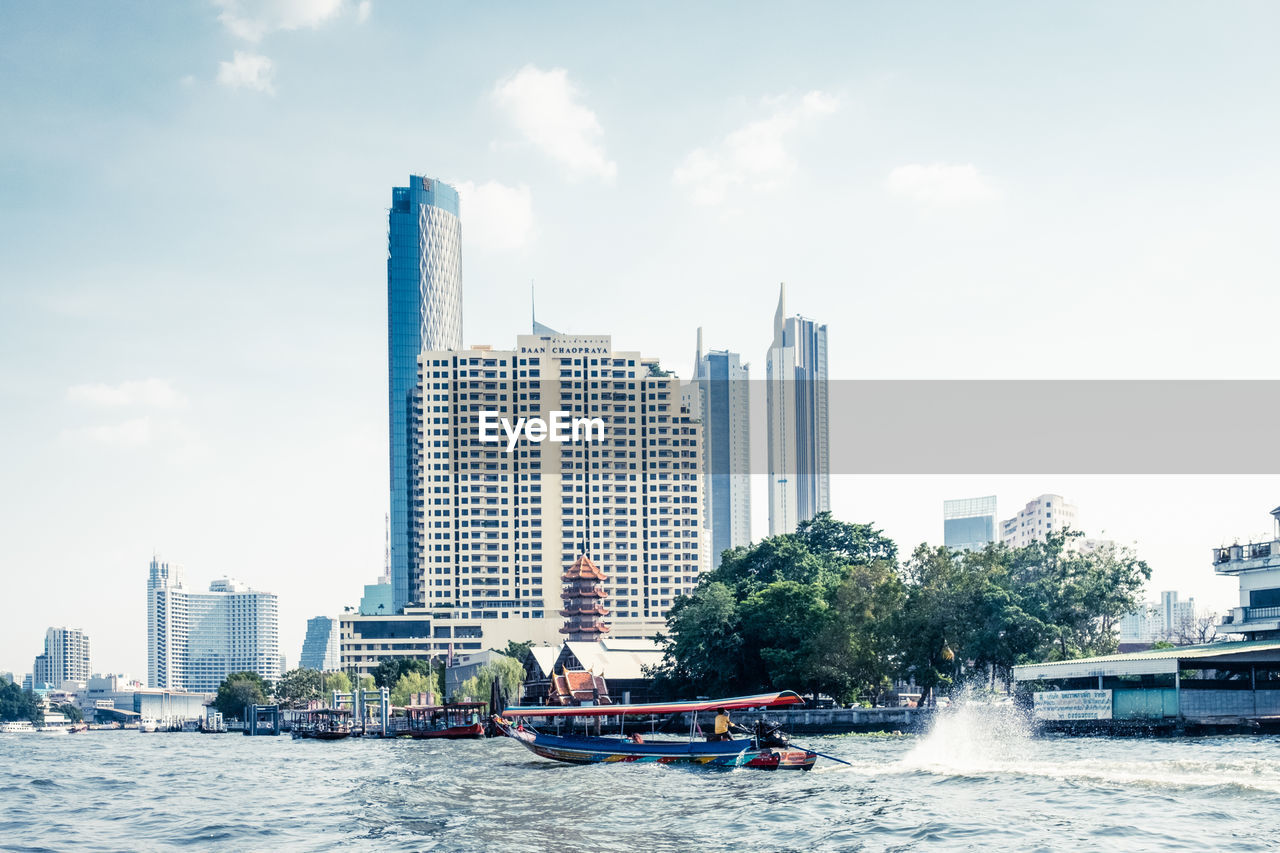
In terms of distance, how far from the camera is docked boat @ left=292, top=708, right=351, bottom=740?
354 feet

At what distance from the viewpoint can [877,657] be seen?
276 feet

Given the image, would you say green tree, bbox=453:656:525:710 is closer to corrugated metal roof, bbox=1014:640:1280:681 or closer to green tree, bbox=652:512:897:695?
green tree, bbox=652:512:897:695

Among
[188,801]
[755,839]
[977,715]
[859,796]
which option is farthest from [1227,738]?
[188,801]

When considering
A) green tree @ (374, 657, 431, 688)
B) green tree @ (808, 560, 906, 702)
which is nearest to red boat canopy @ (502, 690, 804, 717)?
green tree @ (808, 560, 906, 702)

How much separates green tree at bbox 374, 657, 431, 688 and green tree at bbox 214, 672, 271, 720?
21285 millimetres

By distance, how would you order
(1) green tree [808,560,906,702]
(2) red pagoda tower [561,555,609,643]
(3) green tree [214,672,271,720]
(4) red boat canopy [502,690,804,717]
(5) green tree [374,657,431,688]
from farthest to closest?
(3) green tree [214,672,271,720]
(5) green tree [374,657,431,688]
(2) red pagoda tower [561,555,609,643]
(1) green tree [808,560,906,702]
(4) red boat canopy [502,690,804,717]

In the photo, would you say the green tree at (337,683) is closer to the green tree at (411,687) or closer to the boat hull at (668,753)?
the green tree at (411,687)

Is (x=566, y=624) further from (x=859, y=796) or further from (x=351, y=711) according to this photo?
(x=859, y=796)

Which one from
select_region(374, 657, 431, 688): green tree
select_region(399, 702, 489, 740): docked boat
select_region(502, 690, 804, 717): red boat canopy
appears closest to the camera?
select_region(502, 690, 804, 717): red boat canopy

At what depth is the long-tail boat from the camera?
4897 centimetres

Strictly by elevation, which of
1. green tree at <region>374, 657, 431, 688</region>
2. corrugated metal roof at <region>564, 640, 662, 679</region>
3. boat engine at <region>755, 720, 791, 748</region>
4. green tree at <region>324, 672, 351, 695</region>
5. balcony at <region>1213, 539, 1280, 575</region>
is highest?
balcony at <region>1213, 539, 1280, 575</region>

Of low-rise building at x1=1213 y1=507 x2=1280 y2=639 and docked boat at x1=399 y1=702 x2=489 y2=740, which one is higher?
low-rise building at x1=1213 y1=507 x2=1280 y2=639

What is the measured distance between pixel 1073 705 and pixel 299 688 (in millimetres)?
129649

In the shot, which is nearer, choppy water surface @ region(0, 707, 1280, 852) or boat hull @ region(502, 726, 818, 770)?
choppy water surface @ region(0, 707, 1280, 852)
